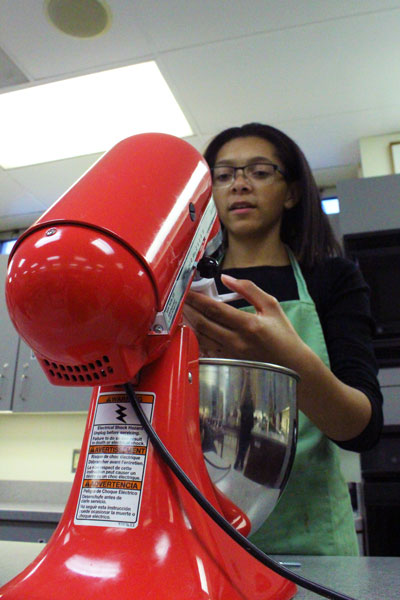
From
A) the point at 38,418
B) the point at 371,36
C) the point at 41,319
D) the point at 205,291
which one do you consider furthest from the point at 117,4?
the point at 38,418

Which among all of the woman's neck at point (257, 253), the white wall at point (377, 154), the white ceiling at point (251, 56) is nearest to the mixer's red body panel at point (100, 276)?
the woman's neck at point (257, 253)

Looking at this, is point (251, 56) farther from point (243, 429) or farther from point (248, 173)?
point (243, 429)

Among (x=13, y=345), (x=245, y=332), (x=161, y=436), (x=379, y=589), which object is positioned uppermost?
(x=13, y=345)

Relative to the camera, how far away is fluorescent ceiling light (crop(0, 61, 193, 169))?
2.17m

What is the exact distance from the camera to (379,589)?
41 cm

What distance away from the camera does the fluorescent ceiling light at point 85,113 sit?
2174 mm

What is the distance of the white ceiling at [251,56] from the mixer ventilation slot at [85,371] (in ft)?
5.85

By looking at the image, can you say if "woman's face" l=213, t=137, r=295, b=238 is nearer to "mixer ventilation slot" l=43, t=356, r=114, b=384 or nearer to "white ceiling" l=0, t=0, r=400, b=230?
"mixer ventilation slot" l=43, t=356, r=114, b=384

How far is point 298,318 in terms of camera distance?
2.54ft

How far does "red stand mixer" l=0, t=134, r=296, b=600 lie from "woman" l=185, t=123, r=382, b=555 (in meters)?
0.10

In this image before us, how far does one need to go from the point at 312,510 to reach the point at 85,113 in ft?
7.08

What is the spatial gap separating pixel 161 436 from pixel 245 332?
0.14m

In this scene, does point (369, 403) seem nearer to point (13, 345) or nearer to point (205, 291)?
point (205, 291)

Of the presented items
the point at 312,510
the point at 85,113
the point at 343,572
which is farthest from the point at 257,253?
the point at 85,113
